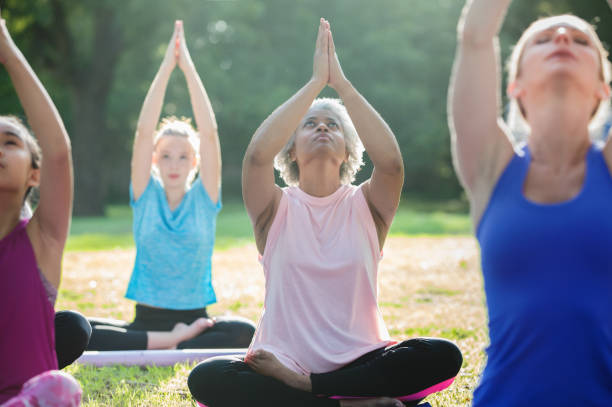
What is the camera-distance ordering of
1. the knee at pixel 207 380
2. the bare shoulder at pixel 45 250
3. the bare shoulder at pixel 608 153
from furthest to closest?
the knee at pixel 207 380 < the bare shoulder at pixel 45 250 < the bare shoulder at pixel 608 153

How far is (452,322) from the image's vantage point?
5762 millimetres

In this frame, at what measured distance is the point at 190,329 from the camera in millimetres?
4582

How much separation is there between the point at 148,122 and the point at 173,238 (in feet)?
2.71

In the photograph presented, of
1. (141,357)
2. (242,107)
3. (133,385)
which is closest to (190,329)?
(141,357)

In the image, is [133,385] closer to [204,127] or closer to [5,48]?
[204,127]

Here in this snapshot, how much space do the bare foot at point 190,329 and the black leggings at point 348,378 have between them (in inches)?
56.8

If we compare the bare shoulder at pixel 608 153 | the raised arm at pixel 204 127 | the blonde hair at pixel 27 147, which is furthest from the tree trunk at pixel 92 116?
the bare shoulder at pixel 608 153

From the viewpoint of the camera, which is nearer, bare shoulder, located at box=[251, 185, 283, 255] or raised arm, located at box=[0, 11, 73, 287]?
raised arm, located at box=[0, 11, 73, 287]

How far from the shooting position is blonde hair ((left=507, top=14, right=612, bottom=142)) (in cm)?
217

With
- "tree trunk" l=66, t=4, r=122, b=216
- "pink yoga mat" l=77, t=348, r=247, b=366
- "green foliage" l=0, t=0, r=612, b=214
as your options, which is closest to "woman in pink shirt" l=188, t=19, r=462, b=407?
"pink yoga mat" l=77, t=348, r=247, b=366

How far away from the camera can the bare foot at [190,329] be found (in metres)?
4.54

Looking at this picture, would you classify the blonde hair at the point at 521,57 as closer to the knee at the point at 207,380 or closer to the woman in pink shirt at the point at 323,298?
the woman in pink shirt at the point at 323,298

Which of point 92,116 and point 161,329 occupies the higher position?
point 92,116

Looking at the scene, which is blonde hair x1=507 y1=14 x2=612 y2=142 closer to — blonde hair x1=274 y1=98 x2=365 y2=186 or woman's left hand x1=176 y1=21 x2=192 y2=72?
blonde hair x1=274 y1=98 x2=365 y2=186
